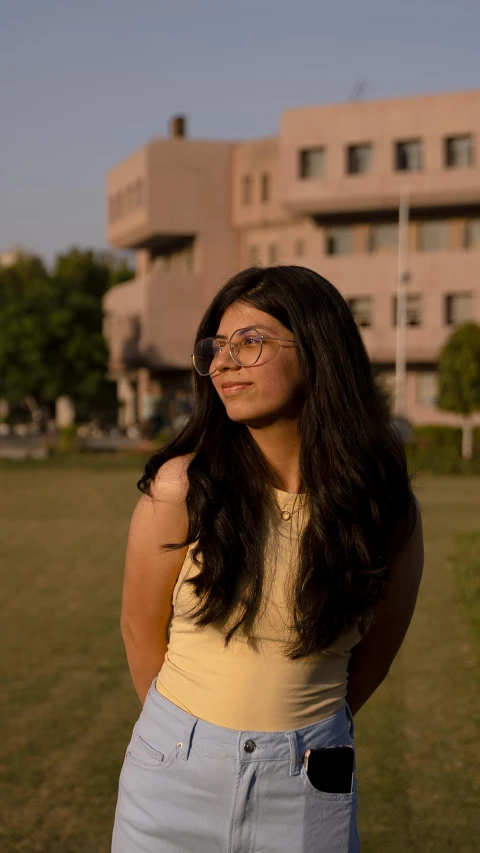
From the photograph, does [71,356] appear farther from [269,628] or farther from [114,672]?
[269,628]

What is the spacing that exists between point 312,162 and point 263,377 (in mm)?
52329

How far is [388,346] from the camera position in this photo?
51.8 m

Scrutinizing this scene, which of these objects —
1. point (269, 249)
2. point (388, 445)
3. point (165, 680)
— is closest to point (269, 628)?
point (165, 680)

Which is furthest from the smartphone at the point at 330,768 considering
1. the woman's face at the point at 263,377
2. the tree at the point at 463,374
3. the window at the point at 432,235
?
the window at the point at 432,235

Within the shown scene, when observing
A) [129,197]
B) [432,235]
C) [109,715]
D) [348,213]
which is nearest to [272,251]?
[348,213]

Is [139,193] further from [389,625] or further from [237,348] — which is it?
[237,348]

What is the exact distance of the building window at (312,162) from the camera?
53.4 meters

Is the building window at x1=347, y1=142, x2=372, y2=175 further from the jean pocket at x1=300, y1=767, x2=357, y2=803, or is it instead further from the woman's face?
the jean pocket at x1=300, y1=767, x2=357, y2=803

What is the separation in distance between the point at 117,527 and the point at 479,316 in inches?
1434

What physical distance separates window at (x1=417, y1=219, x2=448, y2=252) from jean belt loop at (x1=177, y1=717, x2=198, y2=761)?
2026 inches

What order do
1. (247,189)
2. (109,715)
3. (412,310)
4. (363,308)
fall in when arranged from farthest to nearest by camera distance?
(247,189), (363,308), (412,310), (109,715)

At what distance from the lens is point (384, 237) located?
53750 millimetres

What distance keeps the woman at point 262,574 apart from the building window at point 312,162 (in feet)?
169

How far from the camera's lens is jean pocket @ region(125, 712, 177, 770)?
249 cm
